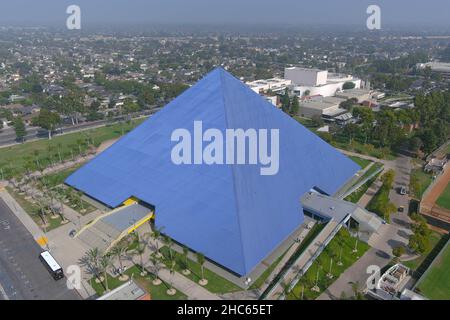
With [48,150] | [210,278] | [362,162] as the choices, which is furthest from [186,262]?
[48,150]

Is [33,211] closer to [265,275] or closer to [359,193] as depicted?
[265,275]

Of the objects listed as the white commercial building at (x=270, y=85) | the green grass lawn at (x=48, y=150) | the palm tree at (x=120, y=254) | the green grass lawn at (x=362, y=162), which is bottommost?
the palm tree at (x=120, y=254)

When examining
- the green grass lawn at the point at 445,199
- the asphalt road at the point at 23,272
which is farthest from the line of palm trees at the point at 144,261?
the green grass lawn at the point at 445,199

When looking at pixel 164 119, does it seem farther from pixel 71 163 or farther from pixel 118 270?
pixel 71 163

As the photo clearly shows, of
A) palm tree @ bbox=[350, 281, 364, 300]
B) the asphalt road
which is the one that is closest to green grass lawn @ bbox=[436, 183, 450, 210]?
palm tree @ bbox=[350, 281, 364, 300]

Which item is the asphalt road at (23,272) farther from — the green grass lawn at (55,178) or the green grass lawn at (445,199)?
the green grass lawn at (445,199)
